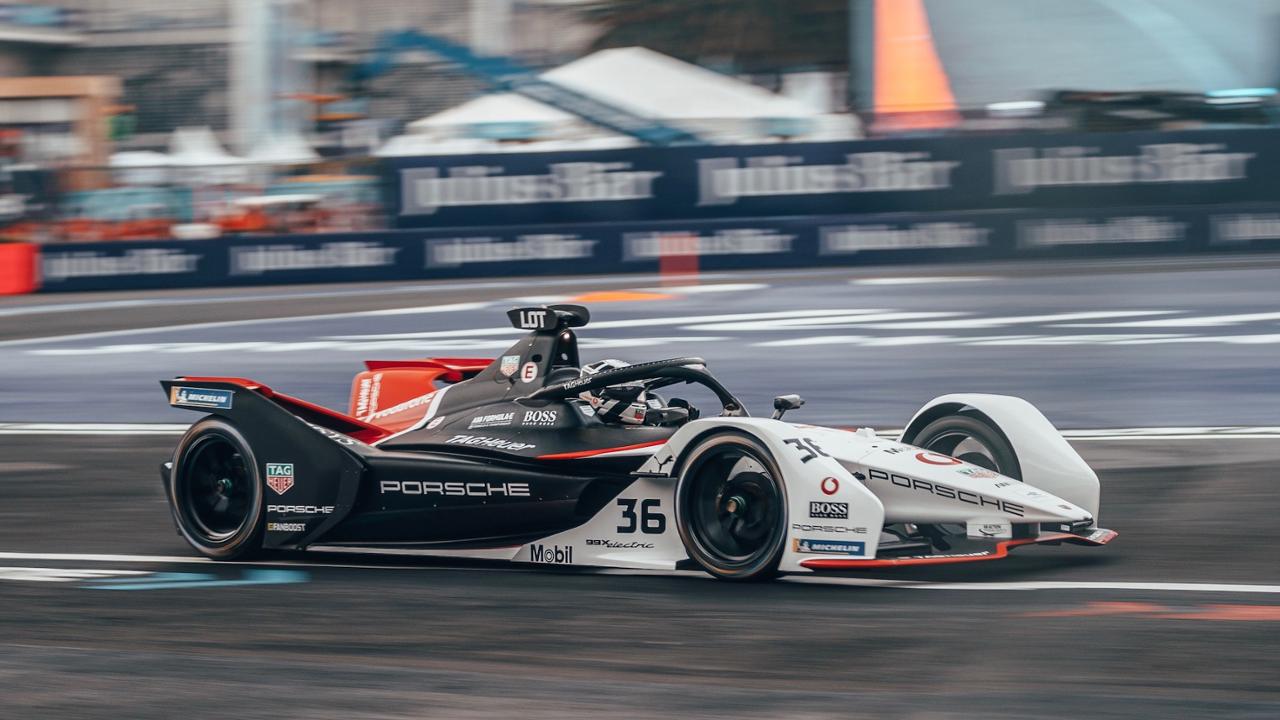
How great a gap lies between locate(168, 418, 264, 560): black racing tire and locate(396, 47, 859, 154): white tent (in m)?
16.3

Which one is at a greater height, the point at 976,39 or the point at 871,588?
the point at 976,39

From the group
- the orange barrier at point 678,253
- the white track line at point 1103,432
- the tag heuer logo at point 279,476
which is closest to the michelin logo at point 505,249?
the orange barrier at point 678,253

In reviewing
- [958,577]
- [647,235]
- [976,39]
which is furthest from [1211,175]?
[958,577]

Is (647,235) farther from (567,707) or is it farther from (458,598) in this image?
(567,707)

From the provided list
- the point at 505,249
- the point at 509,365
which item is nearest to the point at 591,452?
the point at 509,365

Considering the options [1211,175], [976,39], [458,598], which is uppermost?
[976,39]

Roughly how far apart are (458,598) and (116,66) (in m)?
43.8

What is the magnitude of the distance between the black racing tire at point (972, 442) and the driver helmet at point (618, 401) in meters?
1.13

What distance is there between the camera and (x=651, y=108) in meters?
24.5

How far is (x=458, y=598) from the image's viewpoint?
19.5ft

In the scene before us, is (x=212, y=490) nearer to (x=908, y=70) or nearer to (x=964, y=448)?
(x=964, y=448)

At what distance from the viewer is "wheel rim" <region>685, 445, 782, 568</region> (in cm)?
587

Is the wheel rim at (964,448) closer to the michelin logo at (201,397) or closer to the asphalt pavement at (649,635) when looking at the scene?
the asphalt pavement at (649,635)

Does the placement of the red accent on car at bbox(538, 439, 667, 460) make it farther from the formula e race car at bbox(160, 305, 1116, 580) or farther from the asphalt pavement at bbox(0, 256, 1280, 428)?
the asphalt pavement at bbox(0, 256, 1280, 428)
